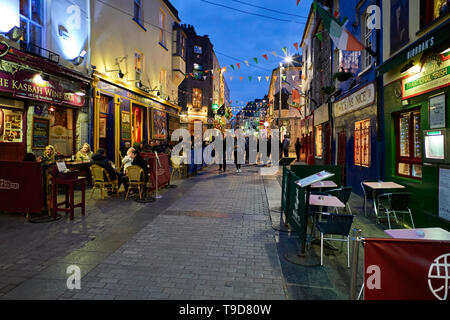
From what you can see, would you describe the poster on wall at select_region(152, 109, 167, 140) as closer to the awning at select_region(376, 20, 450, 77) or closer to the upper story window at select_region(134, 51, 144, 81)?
the upper story window at select_region(134, 51, 144, 81)

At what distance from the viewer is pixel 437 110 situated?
5363 millimetres

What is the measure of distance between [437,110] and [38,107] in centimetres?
1127

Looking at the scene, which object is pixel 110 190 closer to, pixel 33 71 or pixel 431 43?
pixel 33 71

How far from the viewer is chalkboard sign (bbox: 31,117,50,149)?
930 cm

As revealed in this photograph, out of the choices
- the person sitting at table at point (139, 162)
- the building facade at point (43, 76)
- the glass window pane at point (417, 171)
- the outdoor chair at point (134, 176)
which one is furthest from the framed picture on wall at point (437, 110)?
the building facade at point (43, 76)

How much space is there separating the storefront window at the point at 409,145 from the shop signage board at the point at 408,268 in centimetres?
505

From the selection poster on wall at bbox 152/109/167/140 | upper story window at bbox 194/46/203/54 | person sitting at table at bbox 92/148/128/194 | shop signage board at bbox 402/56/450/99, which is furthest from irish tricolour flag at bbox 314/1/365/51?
upper story window at bbox 194/46/203/54

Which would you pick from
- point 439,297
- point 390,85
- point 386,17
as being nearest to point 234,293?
point 439,297

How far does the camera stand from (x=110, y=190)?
31.1 ft

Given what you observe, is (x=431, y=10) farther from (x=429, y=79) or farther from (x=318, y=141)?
(x=318, y=141)

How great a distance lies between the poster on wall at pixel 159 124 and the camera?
1824 cm

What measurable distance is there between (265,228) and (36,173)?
5.29 meters

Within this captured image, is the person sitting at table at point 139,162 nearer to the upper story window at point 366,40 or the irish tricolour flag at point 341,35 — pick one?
the irish tricolour flag at point 341,35
